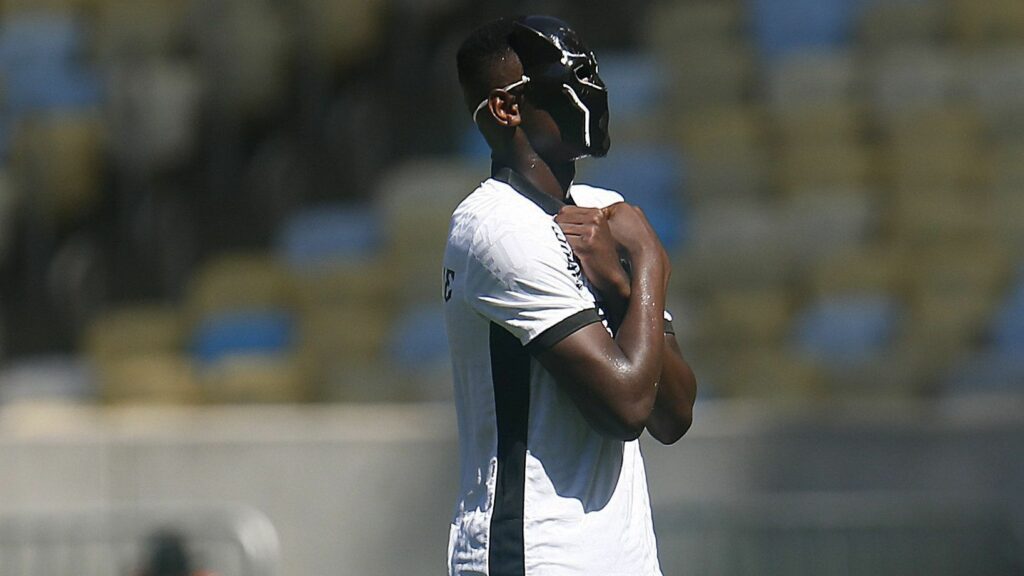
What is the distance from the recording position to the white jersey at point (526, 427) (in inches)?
101

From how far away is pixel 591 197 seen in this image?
9.32 ft

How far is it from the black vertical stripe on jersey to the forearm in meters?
0.21

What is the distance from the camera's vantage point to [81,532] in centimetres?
695

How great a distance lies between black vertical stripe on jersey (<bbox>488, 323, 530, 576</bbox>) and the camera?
2568mm

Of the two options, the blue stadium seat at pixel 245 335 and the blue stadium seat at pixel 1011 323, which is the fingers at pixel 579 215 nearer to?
the blue stadium seat at pixel 1011 323

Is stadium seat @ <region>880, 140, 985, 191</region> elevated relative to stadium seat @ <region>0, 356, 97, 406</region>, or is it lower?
elevated

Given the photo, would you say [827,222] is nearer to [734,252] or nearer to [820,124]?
[734,252]

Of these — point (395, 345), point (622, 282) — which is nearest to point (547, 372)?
point (622, 282)

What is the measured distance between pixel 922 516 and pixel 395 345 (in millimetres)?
2634

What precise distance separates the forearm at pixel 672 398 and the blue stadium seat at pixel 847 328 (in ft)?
16.6

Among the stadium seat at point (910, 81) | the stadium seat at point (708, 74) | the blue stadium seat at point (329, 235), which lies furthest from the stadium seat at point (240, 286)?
the stadium seat at point (910, 81)

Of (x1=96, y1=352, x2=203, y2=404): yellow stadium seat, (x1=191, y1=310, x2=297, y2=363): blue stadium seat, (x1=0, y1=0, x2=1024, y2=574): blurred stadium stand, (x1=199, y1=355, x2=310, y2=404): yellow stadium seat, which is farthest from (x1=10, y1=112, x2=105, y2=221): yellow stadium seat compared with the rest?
(x1=199, y1=355, x2=310, y2=404): yellow stadium seat

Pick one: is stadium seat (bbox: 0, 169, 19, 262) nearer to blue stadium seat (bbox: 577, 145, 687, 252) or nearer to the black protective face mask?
blue stadium seat (bbox: 577, 145, 687, 252)

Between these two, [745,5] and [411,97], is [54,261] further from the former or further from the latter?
[745,5]
